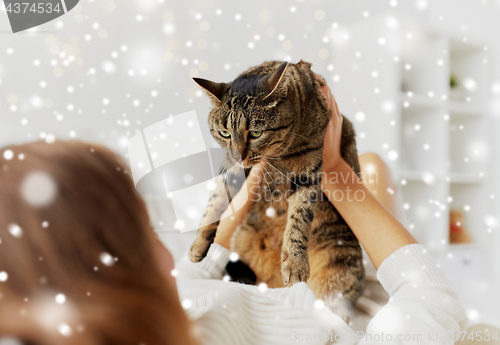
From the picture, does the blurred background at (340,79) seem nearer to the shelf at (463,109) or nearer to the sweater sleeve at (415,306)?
the shelf at (463,109)

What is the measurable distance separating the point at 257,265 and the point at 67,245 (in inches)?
22.7

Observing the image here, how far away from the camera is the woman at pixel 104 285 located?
1.27 feet

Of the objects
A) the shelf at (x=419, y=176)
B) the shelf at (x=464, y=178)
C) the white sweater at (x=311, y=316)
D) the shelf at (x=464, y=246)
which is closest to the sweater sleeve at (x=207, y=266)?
the white sweater at (x=311, y=316)

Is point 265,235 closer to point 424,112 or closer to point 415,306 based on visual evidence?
point 415,306

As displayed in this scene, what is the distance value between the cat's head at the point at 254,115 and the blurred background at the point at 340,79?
103 millimetres

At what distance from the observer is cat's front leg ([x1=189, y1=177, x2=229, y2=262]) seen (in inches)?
24.2

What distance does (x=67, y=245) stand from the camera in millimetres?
403

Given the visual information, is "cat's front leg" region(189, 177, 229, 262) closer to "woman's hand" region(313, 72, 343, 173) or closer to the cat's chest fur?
the cat's chest fur

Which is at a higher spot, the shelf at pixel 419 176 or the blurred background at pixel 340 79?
the blurred background at pixel 340 79

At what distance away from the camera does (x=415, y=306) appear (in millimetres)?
583

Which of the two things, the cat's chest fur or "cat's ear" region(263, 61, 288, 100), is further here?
the cat's chest fur

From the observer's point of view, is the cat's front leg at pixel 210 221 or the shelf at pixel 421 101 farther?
the shelf at pixel 421 101

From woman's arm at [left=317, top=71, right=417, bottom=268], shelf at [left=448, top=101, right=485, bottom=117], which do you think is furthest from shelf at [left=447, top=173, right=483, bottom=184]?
woman's arm at [left=317, top=71, right=417, bottom=268]

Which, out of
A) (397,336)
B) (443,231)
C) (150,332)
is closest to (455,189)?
(443,231)
